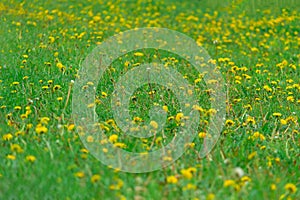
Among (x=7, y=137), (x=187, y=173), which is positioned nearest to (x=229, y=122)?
(x=187, y=173)

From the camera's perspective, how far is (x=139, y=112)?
452 cm

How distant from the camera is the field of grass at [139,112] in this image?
3.09 meters

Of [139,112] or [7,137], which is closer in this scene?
[7,137]

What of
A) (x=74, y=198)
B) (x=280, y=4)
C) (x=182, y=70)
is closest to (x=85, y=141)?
(x=74, y=198)

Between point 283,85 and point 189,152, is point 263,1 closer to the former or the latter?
point 283,85

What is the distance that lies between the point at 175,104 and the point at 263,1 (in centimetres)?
641

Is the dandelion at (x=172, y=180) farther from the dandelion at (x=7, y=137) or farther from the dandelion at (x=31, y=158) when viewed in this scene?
the dandelion at (x=7, y=137)

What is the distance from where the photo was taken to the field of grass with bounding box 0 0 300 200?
3.09 metres

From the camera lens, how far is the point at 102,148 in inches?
135

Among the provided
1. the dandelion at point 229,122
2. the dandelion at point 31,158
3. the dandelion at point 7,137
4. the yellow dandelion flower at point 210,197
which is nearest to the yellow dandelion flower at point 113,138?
the dandelion at point 31,158

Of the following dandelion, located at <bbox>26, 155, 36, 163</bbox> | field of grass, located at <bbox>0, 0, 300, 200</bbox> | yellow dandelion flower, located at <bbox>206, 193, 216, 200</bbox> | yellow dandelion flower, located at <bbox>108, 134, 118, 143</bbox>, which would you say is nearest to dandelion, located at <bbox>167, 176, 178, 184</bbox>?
field of grass, located at <bbox>0, 0, 300, 200</bbox>

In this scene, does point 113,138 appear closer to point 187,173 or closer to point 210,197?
point 187,173

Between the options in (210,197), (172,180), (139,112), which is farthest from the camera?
(139,112)

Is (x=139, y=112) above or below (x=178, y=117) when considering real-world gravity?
below
